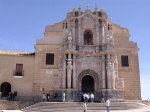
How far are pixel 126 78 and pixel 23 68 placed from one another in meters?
12.8

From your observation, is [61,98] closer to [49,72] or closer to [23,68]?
[49,72]

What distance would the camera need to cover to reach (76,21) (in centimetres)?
3020

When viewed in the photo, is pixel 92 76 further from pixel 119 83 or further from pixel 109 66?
pixel 119 83

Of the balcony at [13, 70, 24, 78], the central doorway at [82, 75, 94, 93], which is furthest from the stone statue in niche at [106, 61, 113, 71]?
the balcony at [13, 70, 24, 78]

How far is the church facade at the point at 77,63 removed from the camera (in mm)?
27203

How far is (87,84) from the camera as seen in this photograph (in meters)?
28.7

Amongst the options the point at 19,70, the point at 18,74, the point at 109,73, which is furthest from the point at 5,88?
the point at 109,73

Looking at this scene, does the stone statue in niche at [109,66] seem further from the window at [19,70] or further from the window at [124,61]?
the window at [19,70]

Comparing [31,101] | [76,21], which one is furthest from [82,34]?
[31,101]

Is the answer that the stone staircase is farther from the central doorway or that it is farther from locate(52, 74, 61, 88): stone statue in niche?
the central doorway

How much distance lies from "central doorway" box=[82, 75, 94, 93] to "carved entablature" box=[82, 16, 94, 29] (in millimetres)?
6551

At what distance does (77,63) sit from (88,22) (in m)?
5.83

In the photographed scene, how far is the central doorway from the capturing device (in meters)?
28.3

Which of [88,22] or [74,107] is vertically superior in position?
[88,22]
